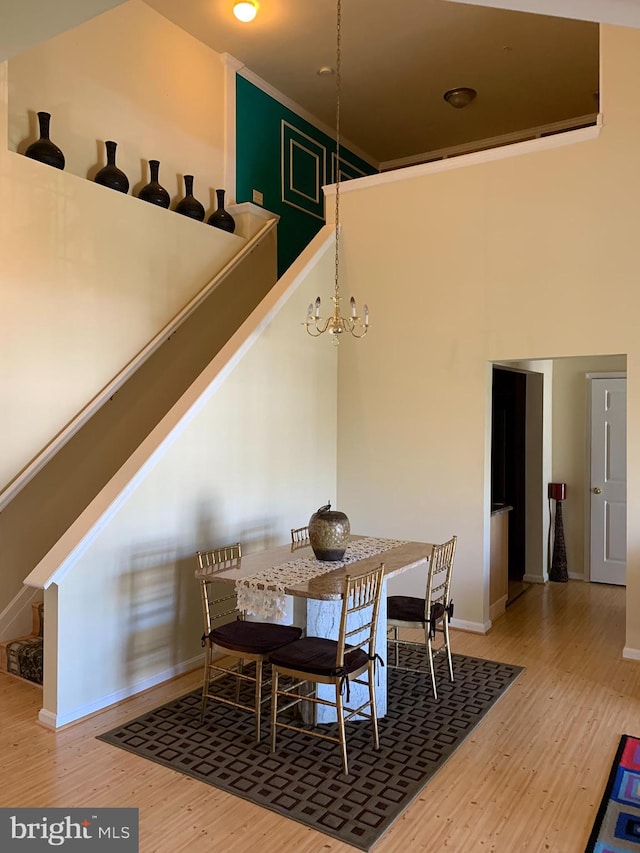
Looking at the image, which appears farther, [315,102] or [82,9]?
[315,102]

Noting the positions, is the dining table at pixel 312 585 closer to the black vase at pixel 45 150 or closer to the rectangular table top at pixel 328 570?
the rectangular table top at pixel 328 570

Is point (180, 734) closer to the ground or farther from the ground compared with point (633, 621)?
closer to the ground

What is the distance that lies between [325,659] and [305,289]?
3070 millimetres

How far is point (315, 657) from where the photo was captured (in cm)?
313

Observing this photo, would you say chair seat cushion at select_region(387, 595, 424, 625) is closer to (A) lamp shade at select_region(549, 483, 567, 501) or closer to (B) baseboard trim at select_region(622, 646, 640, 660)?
(B) baseboard trim at select_region(622, 646, 640, 660)

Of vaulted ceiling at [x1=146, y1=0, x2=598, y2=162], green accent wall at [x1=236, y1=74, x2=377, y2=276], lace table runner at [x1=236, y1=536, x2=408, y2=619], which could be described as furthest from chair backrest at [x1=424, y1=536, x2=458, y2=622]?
vaulted ceiling at [x1=146, y1=0, x2=598, y2=162]

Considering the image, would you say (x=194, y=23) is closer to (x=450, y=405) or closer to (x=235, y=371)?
(x=235, y=371)

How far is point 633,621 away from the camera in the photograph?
→ 4402 mm

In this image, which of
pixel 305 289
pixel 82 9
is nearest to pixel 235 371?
pixel 305 289

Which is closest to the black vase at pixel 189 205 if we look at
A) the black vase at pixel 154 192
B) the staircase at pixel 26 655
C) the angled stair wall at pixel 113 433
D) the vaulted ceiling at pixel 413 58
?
the black vase at pixel 154 192

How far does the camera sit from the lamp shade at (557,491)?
648 cm

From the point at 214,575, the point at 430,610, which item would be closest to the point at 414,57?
the point at 430,610

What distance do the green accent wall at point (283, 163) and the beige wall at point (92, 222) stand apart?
0.43 metres

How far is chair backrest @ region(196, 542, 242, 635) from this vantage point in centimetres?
349
